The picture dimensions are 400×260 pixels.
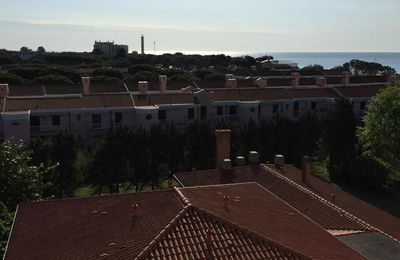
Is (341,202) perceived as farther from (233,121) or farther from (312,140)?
(233,121)

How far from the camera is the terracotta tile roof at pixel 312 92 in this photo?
189 feet

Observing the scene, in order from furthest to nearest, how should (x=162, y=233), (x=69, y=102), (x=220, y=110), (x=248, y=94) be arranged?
(x=248, y=94)
(x=220, y=110)
(x=69, y=102)
(x=162, y=233)

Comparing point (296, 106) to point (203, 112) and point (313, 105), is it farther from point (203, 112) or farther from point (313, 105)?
point (203, 112)

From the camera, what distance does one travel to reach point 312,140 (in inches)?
1656

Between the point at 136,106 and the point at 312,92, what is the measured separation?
23155 mm

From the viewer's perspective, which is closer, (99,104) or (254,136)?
(254,136)

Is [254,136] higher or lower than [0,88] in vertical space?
lower

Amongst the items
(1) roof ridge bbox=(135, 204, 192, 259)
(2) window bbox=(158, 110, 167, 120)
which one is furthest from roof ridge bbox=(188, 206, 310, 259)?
(2) window bbox=(158, 110, 167, 120)

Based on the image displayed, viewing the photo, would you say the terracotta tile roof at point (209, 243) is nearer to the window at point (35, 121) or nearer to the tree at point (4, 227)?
the tree at point (4, 227)

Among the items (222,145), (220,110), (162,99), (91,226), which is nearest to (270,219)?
(91,226)

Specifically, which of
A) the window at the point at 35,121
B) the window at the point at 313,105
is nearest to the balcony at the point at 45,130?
the window at the point at 35,121

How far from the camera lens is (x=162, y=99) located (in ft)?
162

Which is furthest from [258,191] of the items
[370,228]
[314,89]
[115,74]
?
[115,74]

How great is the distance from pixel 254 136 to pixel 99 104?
16.8 m
